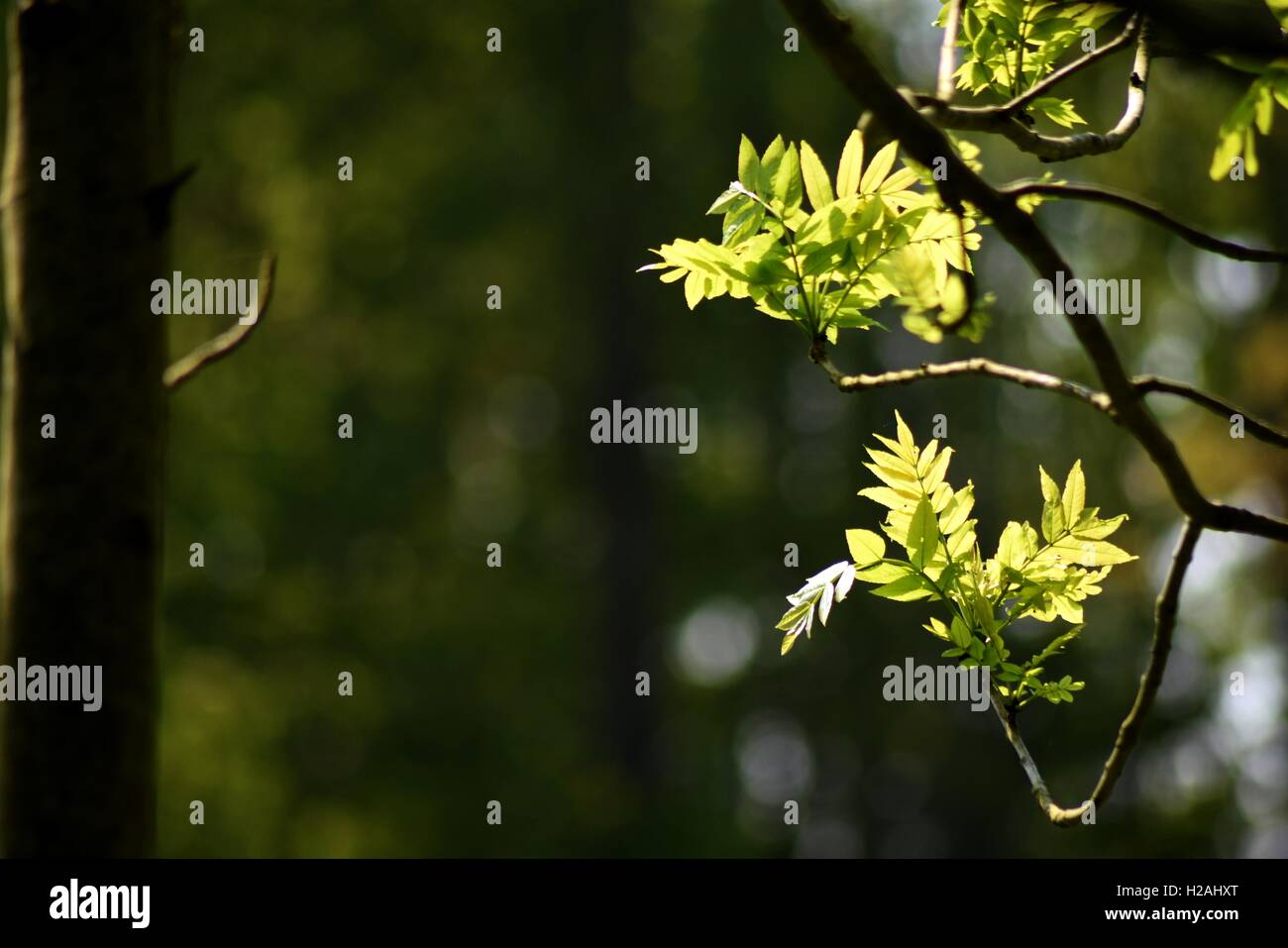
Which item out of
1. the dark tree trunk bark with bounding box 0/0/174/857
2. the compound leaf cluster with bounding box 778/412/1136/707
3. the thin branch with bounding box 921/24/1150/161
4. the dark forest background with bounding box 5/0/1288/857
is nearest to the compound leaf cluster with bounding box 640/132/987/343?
the thin branch with bounding box 921/24/1150/161

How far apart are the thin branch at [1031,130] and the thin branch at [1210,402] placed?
345mm

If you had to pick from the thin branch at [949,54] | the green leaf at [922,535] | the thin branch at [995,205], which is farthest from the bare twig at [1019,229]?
the green leaf at [922,535]

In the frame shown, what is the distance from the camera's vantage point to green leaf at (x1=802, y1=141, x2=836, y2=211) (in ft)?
5.83

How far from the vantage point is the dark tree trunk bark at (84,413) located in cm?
183

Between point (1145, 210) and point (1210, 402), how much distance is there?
0.79 feet

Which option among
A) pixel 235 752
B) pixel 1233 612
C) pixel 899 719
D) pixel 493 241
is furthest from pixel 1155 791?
pixel 493 241

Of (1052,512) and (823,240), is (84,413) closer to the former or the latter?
(823,240)

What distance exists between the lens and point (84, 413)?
1894 millimetres

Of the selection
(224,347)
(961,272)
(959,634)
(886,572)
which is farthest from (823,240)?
(224,347)

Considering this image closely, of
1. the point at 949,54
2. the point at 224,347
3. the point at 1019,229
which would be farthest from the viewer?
the point at 224,347
